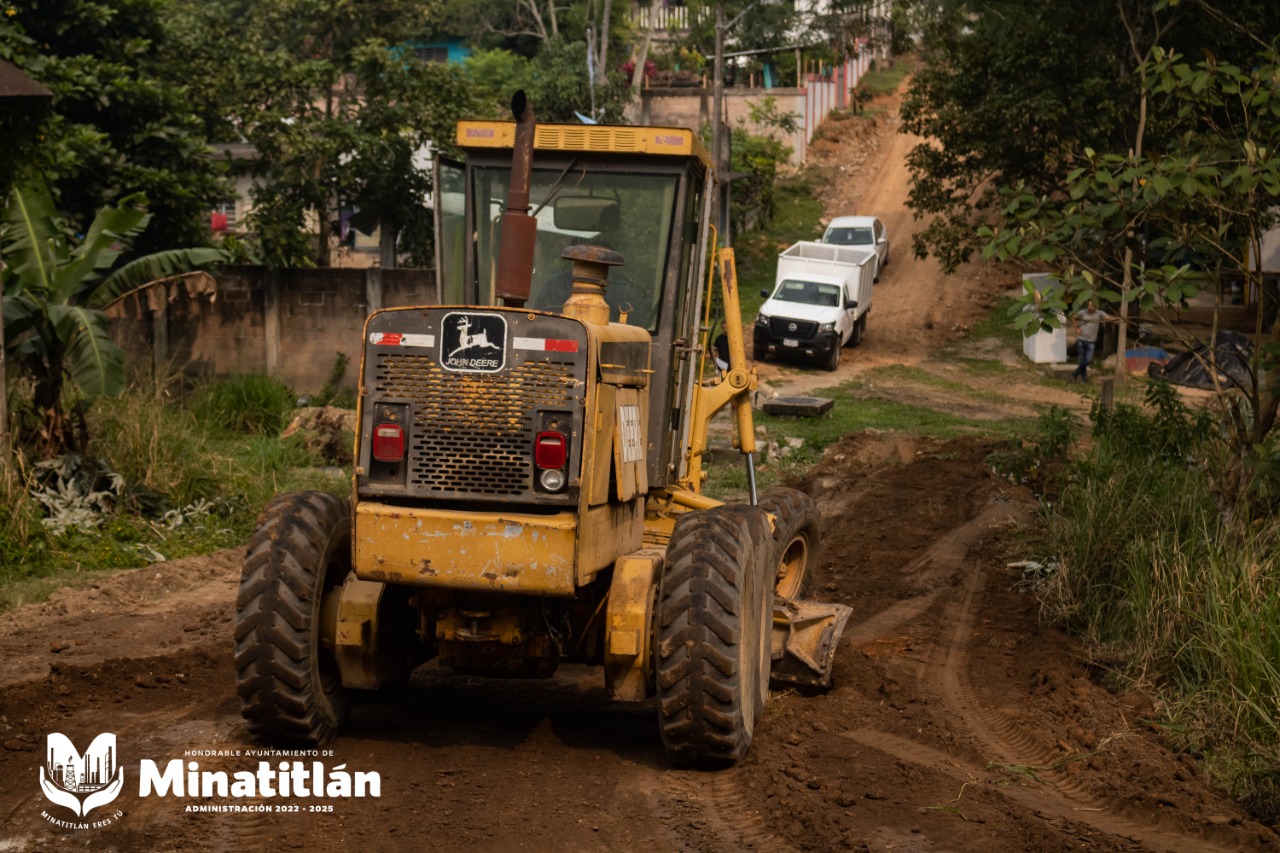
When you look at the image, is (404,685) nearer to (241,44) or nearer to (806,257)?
(241,44)

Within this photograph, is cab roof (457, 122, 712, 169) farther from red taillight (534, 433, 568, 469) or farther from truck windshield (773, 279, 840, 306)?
truck windshield (773, 279, 840, 306)

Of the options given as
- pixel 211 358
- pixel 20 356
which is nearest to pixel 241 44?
pixel 211 358

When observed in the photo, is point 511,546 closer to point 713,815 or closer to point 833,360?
point 713,815

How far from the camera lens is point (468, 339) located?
20.2ft

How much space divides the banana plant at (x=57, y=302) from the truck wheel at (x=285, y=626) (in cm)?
641

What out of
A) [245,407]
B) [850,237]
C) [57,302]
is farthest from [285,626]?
[850,237]

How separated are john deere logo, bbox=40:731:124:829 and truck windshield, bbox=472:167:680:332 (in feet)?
10.0

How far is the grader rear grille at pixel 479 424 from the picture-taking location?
612 centimetres

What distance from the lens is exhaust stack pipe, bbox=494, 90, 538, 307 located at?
20.5 feet

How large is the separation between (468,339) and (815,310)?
2273 centimetres

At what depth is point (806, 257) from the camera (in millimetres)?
32844

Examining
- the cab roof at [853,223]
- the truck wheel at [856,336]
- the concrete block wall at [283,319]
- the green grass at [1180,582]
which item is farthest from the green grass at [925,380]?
the green grass at [1180,582]

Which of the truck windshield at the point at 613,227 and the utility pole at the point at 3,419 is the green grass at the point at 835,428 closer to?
the utility pole at the point at 3,419

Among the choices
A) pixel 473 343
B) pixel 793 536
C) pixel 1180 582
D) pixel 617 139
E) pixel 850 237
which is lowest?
pixel 1180 582
